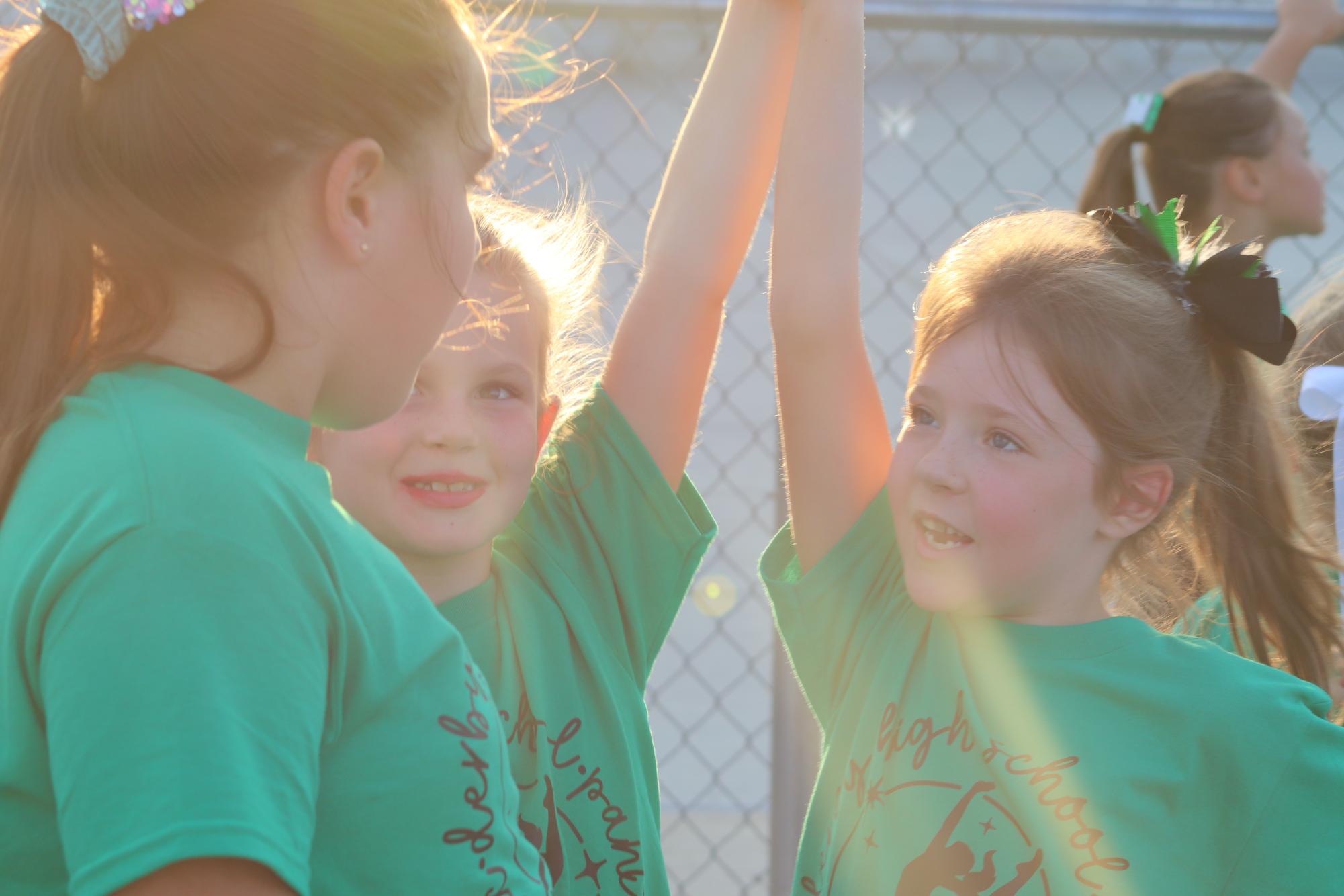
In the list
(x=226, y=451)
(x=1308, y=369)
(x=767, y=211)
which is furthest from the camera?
(x=767, y=211)

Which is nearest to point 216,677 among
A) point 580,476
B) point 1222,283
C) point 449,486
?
point 449,486

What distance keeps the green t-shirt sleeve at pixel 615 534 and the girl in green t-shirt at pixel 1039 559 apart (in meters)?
0.14

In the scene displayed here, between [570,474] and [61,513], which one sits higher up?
[61,513]

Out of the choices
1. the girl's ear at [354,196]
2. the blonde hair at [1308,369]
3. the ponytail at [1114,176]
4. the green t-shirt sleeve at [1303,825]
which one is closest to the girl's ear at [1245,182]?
the ponytail at [1114,176]

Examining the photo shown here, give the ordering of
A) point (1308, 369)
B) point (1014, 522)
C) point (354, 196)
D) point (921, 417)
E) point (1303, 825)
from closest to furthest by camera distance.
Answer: point (354, 196) → point (1303, 825) → point (1014, 522) → point (921, 417) → point (1308, 369)

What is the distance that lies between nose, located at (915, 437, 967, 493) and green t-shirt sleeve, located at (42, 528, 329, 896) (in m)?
0.83

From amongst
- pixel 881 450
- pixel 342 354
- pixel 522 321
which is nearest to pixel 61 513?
pixel 342 354

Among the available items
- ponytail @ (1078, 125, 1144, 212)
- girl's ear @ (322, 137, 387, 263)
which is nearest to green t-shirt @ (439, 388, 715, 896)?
girl's ear @ (322, 137, 387, 263)

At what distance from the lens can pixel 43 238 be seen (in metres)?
0.90

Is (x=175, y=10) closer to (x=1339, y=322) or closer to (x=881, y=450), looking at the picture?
(x=881, y=450)

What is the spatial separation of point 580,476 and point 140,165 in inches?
30.3

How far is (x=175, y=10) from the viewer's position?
89 centimetres

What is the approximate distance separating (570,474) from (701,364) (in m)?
0.21

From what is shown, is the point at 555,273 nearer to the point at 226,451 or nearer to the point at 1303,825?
the point at 226,451
